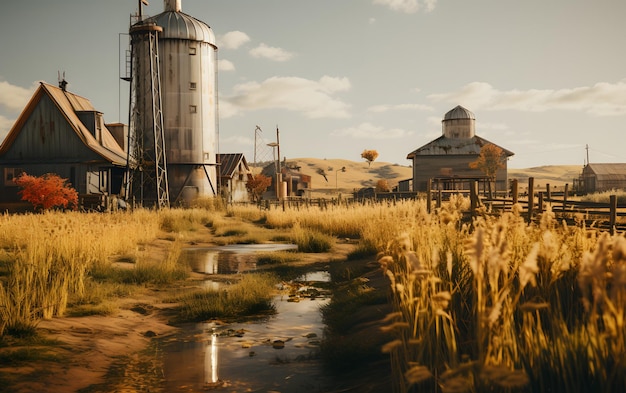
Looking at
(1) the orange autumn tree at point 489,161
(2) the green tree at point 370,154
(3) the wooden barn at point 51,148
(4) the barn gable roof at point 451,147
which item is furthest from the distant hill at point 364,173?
(3) the wooden barn at point 51,148

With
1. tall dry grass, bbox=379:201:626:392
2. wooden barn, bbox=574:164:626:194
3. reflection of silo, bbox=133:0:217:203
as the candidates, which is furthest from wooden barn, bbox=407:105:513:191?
tall dry grass, bbox=379:201:626:392

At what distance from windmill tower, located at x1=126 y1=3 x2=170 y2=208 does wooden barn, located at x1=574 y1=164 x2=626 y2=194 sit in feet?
144

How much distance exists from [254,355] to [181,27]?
30545 mm

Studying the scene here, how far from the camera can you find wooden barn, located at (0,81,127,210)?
3066cm

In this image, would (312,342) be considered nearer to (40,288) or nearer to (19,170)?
(40,288)

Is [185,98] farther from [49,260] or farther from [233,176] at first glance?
[49,260]

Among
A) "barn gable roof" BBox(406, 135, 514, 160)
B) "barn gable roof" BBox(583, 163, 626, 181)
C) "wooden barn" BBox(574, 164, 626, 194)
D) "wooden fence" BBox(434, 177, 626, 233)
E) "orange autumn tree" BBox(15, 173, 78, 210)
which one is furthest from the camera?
"barn gable roof" BBox(583, 163, 626, 181)

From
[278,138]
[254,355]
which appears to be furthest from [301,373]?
[278,138]

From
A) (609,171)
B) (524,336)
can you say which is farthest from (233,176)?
(524,336)

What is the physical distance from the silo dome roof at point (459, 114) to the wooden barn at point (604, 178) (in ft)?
51.4

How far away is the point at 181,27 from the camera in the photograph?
34.0 m

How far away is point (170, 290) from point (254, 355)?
4896 mm

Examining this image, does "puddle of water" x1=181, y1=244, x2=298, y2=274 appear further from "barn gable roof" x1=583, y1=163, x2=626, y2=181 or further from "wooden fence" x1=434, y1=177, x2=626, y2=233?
"barn gable roof" x1=583, y1=163, x2=626, y2=181

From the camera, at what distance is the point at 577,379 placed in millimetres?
3502
